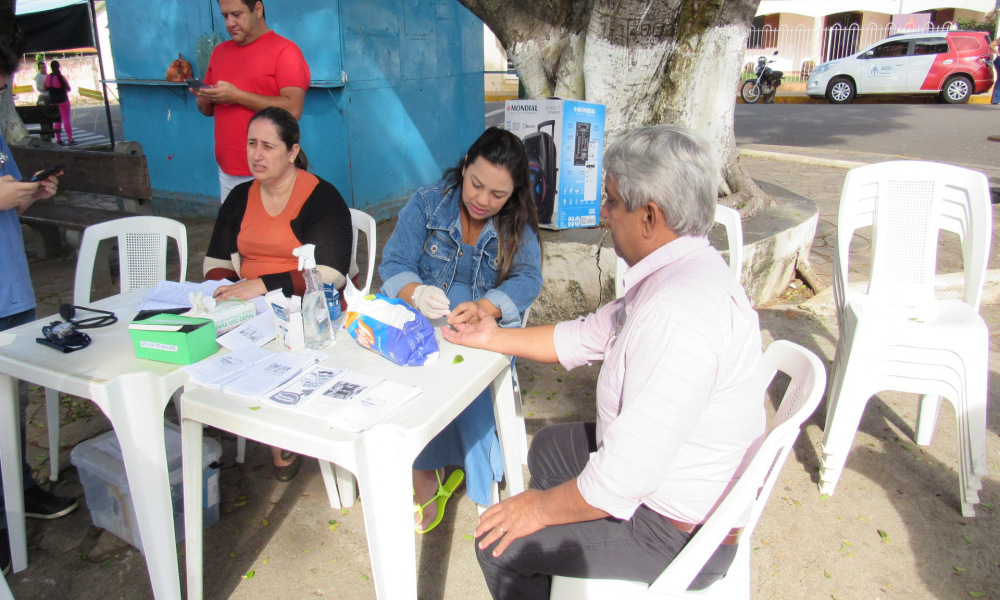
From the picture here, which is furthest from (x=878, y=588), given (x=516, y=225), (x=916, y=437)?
(x=516, y=225)

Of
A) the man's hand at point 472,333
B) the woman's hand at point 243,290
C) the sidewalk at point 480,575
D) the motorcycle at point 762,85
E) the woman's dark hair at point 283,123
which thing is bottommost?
the sidewalk at point 480,575

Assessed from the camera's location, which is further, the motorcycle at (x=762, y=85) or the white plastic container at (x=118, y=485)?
the motorcycle at (x=762, y=85)

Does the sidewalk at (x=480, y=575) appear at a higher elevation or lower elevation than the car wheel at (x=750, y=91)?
lower

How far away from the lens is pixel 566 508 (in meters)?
1.46

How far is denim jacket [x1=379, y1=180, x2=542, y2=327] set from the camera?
236 centimetres

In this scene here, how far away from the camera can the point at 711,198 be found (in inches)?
57.1

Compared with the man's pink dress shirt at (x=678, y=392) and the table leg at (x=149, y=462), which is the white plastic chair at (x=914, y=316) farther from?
the table leg at (x=149, y=462)

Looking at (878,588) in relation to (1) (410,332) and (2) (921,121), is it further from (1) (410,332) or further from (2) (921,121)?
(2) (921,121)

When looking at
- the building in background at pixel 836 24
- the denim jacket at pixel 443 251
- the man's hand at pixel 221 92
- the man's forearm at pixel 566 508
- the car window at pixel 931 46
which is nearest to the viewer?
the man's forearm at pixel 566 508

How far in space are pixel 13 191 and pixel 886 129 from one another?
12.8 m

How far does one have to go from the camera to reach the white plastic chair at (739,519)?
133cm

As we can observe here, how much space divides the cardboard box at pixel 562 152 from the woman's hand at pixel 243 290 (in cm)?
198

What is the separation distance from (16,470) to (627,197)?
6.96 feet

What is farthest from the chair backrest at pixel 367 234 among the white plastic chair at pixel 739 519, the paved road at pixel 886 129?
the paved road at pixel 886 129
